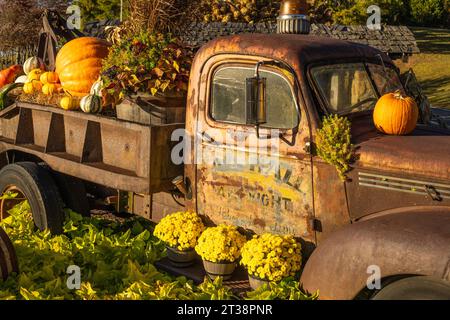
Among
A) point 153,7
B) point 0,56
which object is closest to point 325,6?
point 0,56

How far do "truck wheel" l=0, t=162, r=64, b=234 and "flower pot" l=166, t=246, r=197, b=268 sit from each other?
1.33 metres

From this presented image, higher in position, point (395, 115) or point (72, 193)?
point (395, 115)

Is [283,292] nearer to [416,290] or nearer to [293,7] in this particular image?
[416,290]

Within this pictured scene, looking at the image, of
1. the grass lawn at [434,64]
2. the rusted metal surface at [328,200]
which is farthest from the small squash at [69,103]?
the grass lawn at [434,64]

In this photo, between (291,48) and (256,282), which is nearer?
(256,282)

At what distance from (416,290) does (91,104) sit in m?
3.18

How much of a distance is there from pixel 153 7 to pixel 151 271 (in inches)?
95.0

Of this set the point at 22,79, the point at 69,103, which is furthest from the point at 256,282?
the point at 22,79

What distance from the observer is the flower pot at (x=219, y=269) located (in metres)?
4.04

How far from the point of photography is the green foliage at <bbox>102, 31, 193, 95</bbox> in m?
4.62

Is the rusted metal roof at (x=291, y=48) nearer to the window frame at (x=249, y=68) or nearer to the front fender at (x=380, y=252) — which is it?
the window frame at (x=249, y=68)

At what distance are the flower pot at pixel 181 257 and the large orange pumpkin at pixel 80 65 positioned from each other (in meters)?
2.09

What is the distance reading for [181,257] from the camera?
4.33 meters
